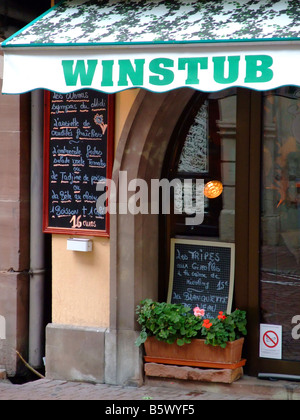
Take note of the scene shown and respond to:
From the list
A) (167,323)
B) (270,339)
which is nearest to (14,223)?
(167,323)

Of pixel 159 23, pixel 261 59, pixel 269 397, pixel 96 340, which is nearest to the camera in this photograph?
pixel 261 59

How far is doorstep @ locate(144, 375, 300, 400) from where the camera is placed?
23.3 feet

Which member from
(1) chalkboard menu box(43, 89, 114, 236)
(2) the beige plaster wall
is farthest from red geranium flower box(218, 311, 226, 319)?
(1) chalkboard menu box(43, 89, 114, 236)

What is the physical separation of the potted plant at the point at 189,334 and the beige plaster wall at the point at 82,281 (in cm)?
50

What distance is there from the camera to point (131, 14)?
6887 mm

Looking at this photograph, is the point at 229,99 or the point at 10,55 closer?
the point at 10,55

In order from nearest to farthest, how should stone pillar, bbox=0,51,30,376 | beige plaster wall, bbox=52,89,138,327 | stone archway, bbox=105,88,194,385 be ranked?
stone archway, bbox=105,88,194,385 → beige plaster wall, bbox=52,89,138,327 → stone pillar, bbox=0,51,30,376

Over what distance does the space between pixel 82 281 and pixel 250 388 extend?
1870 millimetres

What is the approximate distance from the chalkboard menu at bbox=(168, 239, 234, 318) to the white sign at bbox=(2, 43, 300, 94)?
6.52 feet

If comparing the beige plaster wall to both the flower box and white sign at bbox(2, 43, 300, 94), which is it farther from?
white sign at bbox(2, 43, 300, 94)

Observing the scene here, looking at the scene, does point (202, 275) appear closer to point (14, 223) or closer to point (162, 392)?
point (162, 392)
